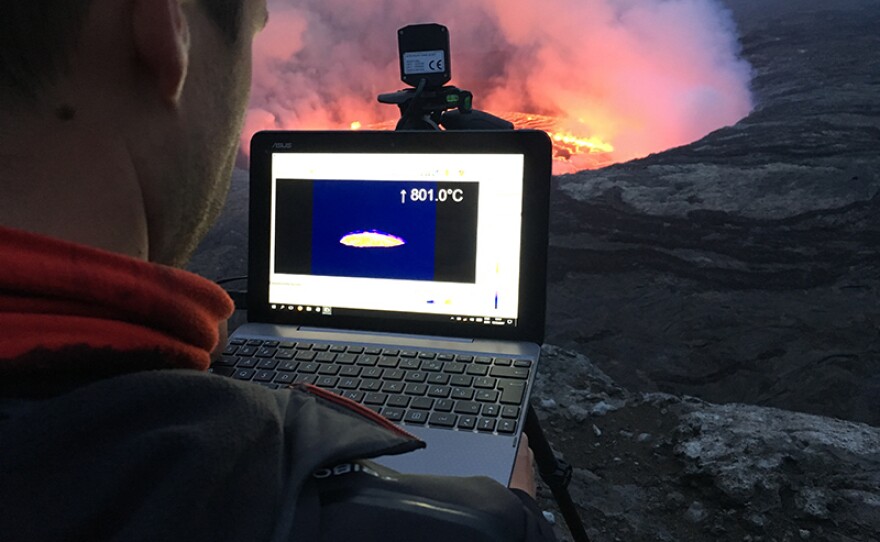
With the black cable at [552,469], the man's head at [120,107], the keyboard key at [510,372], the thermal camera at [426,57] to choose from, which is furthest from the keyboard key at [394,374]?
the thermal camera at [426,57]

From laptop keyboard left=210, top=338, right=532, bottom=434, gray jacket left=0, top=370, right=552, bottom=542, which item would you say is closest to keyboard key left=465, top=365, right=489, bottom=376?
laptop keyboard left=210, top=338, right=532, bottom=434

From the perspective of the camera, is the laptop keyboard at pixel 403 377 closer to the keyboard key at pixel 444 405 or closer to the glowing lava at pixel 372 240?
the keyboard key at pixel 444 405

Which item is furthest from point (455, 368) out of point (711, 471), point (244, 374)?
point (711, 471)

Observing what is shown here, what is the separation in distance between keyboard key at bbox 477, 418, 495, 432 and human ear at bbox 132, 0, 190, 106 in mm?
440

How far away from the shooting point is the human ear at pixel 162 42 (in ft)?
1.29

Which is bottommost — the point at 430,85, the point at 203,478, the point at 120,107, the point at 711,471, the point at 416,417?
the point at 711,471

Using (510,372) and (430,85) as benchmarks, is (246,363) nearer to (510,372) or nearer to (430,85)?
(510,372)

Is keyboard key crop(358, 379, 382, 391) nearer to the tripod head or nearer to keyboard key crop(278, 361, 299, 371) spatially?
keyboard key crop(278, 361, 299, 371)

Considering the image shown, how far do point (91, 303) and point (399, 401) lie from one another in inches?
18.0

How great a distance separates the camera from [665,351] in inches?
89.0

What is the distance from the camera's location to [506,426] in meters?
0.70

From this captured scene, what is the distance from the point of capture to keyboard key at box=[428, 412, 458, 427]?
0.71 metres

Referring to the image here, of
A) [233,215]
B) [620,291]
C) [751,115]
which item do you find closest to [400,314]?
[620,291]

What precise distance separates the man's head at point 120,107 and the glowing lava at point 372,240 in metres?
0.46
